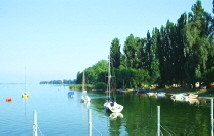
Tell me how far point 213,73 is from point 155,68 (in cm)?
3898

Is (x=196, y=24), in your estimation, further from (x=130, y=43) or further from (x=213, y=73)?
(x=130, y=43)

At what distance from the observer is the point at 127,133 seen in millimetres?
29078

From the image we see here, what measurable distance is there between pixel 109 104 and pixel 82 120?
8050 millimetres

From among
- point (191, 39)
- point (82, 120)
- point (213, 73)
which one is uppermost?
point (191, 39)

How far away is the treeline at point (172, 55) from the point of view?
71.4 meters

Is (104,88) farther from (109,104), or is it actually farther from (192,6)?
(109,104)

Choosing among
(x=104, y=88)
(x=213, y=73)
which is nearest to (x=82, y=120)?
(x=213, y=73)

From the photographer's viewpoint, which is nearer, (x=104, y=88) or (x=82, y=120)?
(x=82, y=120)

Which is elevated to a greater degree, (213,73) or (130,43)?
(130,43)

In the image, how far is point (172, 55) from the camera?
8619 cm

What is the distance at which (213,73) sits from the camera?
220 feet

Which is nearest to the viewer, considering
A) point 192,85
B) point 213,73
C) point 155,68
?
point 213,73

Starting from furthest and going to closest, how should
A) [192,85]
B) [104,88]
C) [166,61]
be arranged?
[104,88]
[166,61]
[192,85]

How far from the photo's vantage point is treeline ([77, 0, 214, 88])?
71.4 metres
